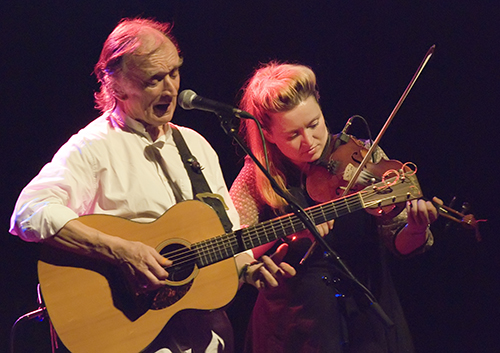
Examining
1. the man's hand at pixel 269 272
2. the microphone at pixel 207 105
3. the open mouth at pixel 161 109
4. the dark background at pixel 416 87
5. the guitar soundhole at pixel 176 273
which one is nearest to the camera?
the microphone at pixel 207 105

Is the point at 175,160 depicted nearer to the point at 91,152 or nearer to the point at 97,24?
the point at 91,152

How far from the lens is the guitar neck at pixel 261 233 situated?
212cm

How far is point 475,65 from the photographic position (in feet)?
11.9

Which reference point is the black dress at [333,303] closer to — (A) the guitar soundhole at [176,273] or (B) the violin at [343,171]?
(B) the violin at [343,171]

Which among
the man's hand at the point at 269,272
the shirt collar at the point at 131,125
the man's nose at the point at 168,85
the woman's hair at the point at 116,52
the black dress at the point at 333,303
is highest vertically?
the woman's hair at the point at 116,52

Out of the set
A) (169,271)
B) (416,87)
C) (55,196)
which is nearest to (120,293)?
(169,271)

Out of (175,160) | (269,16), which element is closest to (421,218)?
(175,160)

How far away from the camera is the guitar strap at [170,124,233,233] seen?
2281 millimetres

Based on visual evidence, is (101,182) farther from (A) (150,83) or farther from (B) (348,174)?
(B) (348,174)

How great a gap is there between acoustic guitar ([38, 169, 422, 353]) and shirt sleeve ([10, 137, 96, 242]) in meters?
0.10

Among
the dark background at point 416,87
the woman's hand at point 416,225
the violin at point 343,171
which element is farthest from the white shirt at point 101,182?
the dark background at point 416,87

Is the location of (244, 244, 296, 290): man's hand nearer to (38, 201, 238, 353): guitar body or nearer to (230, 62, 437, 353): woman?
(230, 62, 437, 353): woman

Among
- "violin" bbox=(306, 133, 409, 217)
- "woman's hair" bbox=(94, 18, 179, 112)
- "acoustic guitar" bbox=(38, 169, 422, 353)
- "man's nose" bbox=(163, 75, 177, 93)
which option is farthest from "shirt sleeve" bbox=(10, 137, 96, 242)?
"violin" bbox=(306, 133, 409, 217)

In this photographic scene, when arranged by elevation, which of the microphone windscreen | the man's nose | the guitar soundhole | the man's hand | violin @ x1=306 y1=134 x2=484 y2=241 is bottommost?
the man's hand
